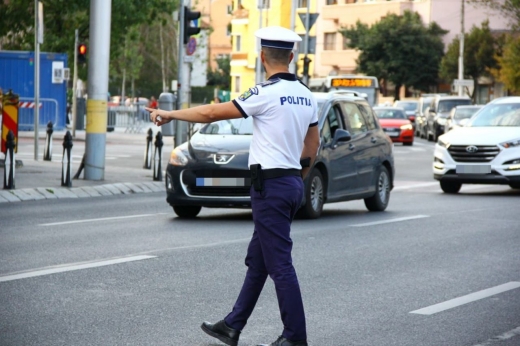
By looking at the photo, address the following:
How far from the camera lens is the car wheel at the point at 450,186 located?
21.8m

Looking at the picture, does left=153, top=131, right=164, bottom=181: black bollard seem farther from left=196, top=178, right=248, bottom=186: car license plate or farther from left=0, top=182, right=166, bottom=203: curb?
left=196, top=178, right=248, bottom=186: car license plate

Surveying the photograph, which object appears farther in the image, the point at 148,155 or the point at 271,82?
the point at 148,155

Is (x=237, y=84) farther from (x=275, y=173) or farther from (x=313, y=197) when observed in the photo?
(x=275, y=173)

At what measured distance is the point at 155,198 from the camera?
18828 millimetres

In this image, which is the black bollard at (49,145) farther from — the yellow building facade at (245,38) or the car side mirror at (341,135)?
the yellow building facade at (245,38)

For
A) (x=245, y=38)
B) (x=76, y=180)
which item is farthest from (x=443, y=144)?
(x=245, y=38)

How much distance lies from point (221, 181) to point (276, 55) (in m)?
8.09

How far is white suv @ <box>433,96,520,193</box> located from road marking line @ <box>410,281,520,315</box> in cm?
1103

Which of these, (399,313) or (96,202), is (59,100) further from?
(399,313)

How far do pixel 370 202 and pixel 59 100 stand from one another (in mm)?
27869

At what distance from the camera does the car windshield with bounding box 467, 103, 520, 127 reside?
73.2 feet

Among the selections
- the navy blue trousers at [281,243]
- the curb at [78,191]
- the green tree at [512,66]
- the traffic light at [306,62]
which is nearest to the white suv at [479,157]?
the curb at [78,191]

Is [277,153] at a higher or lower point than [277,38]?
lower

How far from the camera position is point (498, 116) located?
22.6m
